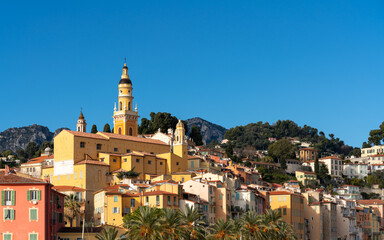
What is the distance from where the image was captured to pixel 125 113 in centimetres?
11744

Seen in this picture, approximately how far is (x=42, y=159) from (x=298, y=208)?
4086 cm

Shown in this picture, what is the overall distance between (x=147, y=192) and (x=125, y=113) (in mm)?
39888

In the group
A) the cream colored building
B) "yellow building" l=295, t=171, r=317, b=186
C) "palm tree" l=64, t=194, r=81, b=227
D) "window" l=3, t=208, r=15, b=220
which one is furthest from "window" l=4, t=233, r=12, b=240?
the cream colored building

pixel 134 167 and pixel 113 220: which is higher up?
pixel 134 167

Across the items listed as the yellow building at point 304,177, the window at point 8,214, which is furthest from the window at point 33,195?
the yellow building at point 304,177

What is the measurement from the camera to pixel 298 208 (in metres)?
97.6

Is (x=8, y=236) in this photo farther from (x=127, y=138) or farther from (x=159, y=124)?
(x=159, y=124)

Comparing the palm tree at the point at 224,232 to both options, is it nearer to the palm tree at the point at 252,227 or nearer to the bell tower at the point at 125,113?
the palm tree at the point at 252,227

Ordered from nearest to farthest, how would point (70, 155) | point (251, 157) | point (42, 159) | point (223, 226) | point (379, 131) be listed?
point (223, 226) → point (70, 155) → point (42, 159) → point (251, 157) → point (379, 131)

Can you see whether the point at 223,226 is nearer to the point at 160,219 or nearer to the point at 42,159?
the point at 160,219

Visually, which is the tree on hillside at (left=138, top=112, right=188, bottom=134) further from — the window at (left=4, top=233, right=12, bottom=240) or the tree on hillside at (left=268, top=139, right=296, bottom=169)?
the window at (left=4, top=233, right=12, bottom=240)

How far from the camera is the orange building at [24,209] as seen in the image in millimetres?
59312

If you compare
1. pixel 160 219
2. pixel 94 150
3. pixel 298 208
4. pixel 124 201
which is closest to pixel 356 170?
pixel 298 208

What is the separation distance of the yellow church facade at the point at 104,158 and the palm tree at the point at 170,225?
26.1 metres
